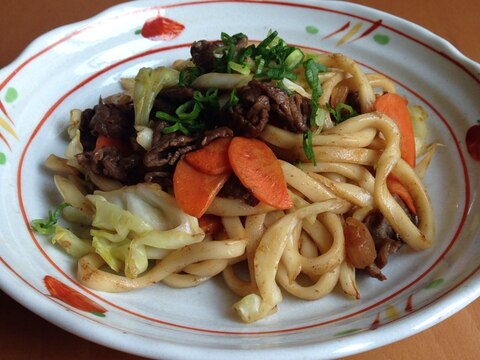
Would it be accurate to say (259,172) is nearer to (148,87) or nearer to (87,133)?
(148,87)

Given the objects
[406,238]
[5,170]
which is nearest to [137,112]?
[5,170]

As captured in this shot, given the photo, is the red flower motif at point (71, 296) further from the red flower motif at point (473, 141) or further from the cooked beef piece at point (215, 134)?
the red flower motif at point (473, 141)

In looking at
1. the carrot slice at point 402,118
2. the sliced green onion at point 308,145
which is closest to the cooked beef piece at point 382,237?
the carrot slice at point 402,118

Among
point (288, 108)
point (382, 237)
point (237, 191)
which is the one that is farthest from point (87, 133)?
point (382, 237)

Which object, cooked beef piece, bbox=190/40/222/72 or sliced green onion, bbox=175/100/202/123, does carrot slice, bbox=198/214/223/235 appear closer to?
sliced green onion, bbox=175/100/202/123

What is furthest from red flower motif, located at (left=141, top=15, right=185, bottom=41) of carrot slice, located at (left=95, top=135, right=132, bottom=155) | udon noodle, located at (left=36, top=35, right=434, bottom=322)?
udon noodle, located at (left=36, top=35, right=434, bottom=322)

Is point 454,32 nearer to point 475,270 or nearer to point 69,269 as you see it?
point 475,270
